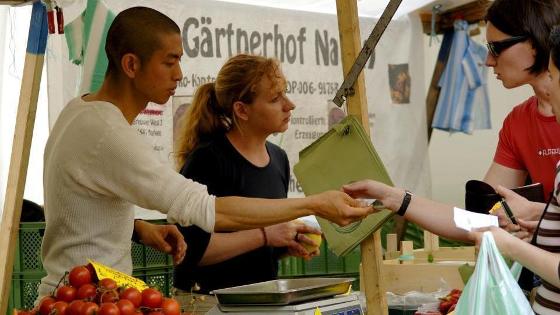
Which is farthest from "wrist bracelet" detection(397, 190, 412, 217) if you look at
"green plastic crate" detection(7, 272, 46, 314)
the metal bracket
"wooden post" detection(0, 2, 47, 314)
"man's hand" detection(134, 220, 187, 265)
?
"green plastic crate" detection(7, 272, 46, 314)

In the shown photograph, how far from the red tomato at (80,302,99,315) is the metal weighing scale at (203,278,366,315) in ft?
2.12

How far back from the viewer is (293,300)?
2.86 meters

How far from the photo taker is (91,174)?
2.85m

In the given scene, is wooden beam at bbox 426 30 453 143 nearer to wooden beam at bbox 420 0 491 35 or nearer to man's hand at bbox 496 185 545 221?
wooden beam at bbox 420 0 491 35

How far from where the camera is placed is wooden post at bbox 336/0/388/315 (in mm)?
3139

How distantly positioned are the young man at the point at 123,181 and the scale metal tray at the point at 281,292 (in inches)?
8.7

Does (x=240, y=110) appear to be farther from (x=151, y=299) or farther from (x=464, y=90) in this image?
(x=464, y=90)

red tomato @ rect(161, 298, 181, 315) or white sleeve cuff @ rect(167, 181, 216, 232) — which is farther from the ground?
white sleeve cuff @ rect(167, 181, 216, 232)

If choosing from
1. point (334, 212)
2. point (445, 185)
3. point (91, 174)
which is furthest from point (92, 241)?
point (445, 185)

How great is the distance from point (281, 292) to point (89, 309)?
681 millimetres

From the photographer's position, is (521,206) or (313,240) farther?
(313,240)

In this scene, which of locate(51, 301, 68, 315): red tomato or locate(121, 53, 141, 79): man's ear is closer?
locate(51, 301, 68, 315): red tomato

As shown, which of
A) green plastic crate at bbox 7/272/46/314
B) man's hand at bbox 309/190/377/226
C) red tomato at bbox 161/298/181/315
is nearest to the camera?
red tomato at bbox 161/298/181/315

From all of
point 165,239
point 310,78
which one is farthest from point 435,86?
point 165,239
